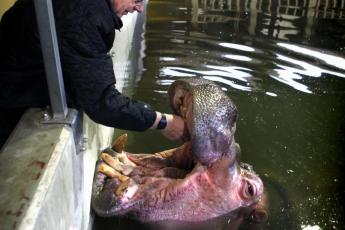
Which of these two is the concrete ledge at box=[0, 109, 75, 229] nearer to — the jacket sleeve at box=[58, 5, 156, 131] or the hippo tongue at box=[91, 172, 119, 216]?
the jacket sleeve at box=[58, 5, 156, 131]

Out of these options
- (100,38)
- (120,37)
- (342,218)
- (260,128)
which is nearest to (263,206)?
(342,218)

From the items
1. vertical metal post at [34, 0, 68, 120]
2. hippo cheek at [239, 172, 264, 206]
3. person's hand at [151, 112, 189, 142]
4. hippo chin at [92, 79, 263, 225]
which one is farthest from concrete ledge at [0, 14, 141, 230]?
hippo cheek at [239, 172, 264, 206]

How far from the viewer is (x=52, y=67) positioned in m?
2.46

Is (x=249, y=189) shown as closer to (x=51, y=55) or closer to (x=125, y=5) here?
(x=125, y=5)

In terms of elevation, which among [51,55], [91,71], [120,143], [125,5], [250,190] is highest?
[125,5]

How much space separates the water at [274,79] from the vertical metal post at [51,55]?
1154mm

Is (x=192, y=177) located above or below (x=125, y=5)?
below

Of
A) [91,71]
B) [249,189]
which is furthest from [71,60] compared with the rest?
[249,189]

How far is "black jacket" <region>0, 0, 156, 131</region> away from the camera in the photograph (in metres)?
2.67

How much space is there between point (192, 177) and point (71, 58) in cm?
114

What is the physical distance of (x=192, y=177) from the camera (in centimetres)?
325

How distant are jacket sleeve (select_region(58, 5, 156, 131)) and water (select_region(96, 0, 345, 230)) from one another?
907mm

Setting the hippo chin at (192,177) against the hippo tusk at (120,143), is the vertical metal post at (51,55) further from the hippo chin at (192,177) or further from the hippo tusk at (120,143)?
the hippo tusk at (120,143)

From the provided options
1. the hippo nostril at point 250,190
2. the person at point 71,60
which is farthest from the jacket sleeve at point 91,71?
the hippo nostril at point 250,190
